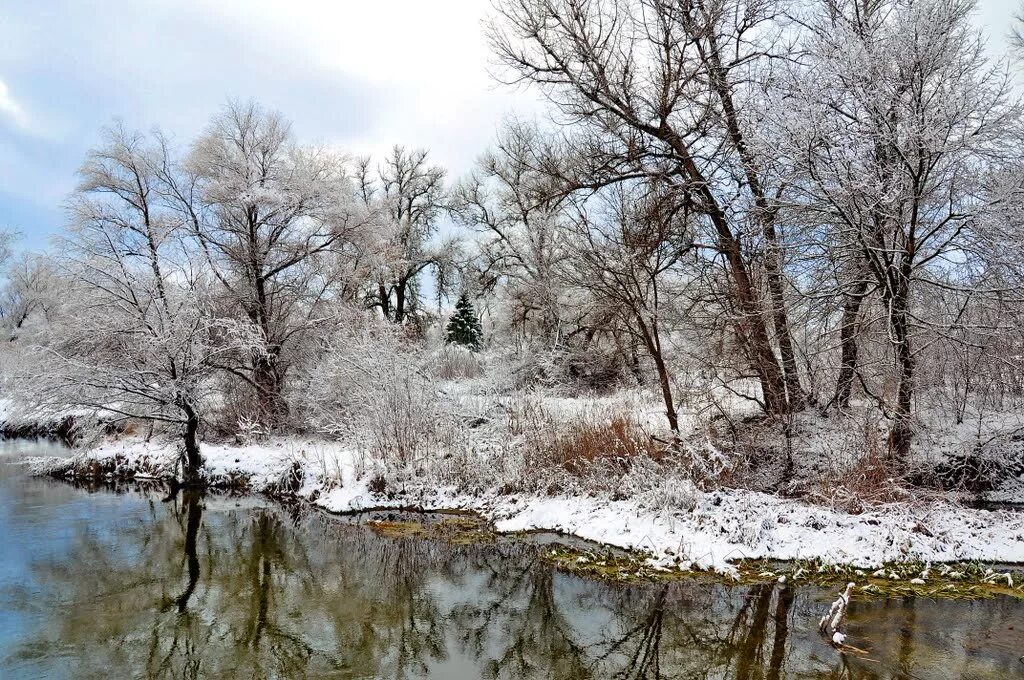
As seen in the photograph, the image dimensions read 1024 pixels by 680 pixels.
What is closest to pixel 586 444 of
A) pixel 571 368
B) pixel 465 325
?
pixel 571 368

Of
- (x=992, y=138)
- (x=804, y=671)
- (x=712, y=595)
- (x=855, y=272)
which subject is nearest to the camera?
(x=804, y=671)

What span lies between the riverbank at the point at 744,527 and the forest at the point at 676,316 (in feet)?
0.20

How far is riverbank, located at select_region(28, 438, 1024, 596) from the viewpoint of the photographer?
812cm

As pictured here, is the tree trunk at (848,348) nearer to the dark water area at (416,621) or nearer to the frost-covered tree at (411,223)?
the dark water area at (416,621)

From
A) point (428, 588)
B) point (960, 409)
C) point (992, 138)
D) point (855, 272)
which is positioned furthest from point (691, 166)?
point (428, 588)

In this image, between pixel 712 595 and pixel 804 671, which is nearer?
pixel 804 671

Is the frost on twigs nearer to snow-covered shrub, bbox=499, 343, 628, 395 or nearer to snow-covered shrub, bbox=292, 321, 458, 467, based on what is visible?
snow-covered shrub, bbox=292, 321, 458, 467

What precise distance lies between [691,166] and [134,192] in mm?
15390

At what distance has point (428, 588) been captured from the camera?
27.1ft

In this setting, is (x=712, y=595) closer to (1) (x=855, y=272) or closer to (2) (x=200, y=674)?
(2) (x=200, y=674)

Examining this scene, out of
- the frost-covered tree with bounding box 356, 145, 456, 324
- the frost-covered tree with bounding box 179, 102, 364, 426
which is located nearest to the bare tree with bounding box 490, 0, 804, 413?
the frost-covered tree with bounding box 179, 102, 364, 426

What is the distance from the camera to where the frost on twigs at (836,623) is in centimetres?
618

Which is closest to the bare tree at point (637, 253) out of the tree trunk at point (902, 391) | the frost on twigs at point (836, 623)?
the tree trunk at point (902, 391)

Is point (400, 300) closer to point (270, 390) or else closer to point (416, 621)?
point (270, 390)
